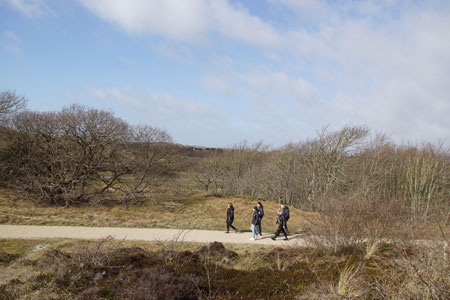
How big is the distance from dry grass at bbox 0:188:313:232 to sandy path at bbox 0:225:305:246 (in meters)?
1.02

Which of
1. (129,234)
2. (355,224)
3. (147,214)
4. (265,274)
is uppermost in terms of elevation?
(355,224)

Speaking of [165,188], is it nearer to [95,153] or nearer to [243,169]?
[95,153]

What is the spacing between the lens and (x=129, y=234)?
14.9 meters

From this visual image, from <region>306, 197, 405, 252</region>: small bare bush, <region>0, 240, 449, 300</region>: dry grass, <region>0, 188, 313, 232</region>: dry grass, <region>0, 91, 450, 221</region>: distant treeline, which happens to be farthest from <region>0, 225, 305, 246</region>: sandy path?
<region>0, 91, 450, 221</region>: distant treeline

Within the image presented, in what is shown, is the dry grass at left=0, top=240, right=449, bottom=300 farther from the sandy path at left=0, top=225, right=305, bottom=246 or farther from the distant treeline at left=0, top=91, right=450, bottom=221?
the distant treeline at left=0, top=91, right=450, bottom=221

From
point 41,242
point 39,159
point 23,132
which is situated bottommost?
point 41,242

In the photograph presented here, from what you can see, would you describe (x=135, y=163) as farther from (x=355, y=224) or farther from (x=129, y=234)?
(x=355, y=224)

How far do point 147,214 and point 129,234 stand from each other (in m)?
6.06

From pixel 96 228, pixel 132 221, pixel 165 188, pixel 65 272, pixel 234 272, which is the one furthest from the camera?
pixel 165 188

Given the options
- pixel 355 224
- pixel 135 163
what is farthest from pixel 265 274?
pixel 135 163

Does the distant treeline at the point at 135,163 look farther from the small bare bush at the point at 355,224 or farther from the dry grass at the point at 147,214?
the small bare bush at the point at 355,224

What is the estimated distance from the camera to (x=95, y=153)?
24094 mm

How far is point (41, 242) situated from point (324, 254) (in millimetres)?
10461

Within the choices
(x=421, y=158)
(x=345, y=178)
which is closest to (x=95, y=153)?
(x=345, y=178)
